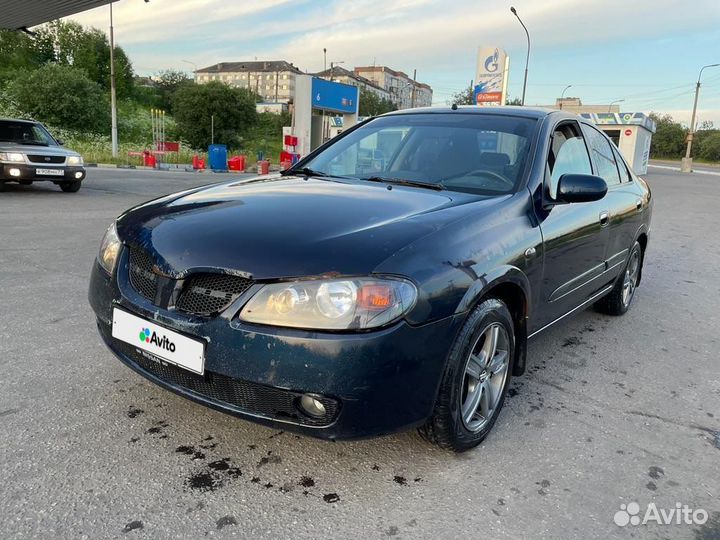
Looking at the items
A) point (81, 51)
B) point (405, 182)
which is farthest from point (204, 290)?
point (81, 51)

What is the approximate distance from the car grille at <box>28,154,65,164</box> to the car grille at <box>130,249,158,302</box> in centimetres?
1002

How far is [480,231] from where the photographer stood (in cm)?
238

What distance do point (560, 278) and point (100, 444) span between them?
2399 millimetres

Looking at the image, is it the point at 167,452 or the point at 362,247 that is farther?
the point at 167,452

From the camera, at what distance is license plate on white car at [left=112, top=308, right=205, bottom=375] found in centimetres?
204

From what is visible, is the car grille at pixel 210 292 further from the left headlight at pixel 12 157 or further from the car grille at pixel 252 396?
the left headlight at pixel 12 157

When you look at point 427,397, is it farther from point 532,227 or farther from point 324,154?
point 324,154

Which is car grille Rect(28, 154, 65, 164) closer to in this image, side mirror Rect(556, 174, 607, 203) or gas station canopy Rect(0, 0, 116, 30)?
gas station canopy Rect(0, 0, 116, 30)

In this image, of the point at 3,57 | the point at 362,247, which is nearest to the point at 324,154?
the point at 362,247

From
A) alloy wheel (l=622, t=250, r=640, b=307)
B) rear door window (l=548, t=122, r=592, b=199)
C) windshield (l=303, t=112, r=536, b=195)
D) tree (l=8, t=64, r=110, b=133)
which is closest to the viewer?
windshield (l=303, t=112, r=536, b=195)

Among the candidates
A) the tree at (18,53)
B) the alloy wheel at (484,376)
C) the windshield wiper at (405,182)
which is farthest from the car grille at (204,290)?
the tree at (18,53)

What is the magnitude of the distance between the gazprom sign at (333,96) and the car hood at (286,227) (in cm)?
2038

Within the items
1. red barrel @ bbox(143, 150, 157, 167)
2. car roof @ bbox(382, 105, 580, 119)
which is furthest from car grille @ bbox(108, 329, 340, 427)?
red barrel @ bbox(143, 150, 157, 167)

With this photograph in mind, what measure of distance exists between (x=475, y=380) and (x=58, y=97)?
46.3 m
